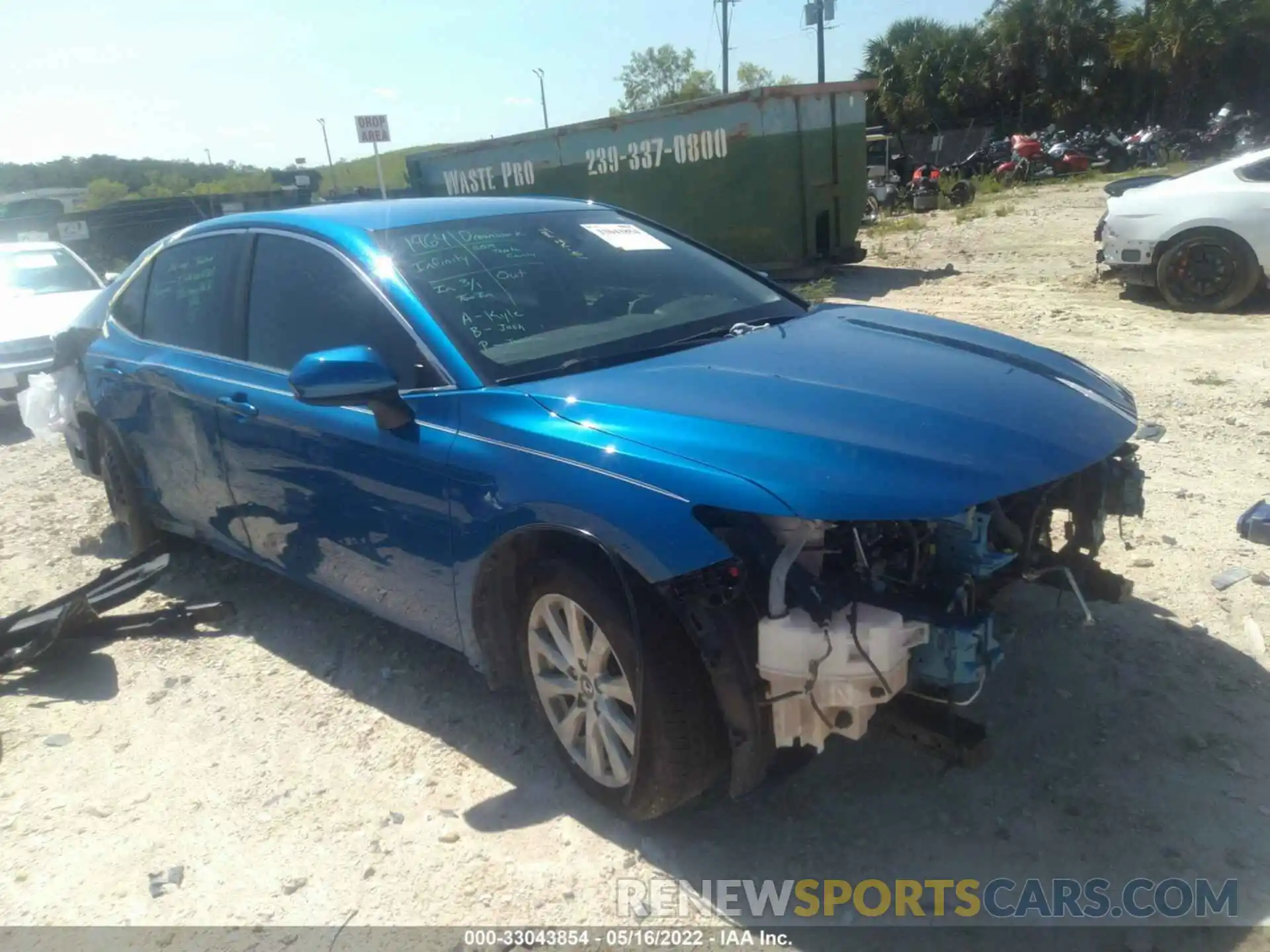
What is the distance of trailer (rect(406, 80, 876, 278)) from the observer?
12.0 m

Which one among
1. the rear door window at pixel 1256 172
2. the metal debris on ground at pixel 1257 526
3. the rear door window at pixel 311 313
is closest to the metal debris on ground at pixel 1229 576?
the metal debris on ground at pixel 1257 526

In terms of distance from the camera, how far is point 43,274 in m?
10.4

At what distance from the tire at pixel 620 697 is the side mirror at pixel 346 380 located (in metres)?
0.72

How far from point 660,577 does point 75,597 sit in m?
3.09

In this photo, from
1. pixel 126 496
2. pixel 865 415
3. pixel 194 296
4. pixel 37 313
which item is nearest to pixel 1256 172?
pixel 865 415

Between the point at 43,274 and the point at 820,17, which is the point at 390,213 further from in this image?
the point at 820,17

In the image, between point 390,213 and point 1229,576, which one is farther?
point 1229,576

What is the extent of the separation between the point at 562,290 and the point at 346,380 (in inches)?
33.6

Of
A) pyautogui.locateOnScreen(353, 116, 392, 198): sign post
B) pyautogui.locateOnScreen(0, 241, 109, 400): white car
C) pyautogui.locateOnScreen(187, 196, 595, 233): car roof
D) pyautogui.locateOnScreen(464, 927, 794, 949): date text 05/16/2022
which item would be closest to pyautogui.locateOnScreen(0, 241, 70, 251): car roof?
pyautogui.locateOnScreen(0, 241, 109, 400): white car

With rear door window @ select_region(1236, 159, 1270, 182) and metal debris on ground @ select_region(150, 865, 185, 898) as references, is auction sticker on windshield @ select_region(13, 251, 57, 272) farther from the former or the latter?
rear door window @ select_region(1236, 159, 1270, 182)

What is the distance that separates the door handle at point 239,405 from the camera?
3.70 m

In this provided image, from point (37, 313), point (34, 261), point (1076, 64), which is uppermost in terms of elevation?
point (1076, 64)

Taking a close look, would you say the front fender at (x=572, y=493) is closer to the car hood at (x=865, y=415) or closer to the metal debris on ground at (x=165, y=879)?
the car hood at (x=865, y=415)

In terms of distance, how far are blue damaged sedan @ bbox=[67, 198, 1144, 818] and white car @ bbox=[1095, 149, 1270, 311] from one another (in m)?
6.51
